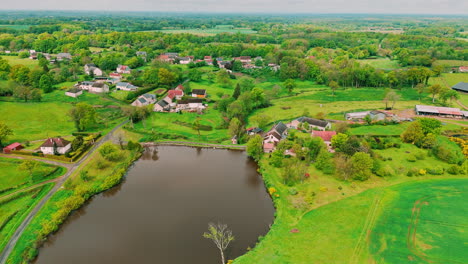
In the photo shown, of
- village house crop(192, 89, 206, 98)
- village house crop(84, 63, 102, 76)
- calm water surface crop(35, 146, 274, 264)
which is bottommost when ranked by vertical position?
calm water surface crop(35, 146, 274, 264)

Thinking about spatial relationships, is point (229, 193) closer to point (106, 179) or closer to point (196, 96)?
point (106, 179)

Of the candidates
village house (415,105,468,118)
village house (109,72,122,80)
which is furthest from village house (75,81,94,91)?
village house (415,105,468,118)

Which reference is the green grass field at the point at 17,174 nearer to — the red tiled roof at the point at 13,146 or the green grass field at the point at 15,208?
the green grass field at the point at 15,208

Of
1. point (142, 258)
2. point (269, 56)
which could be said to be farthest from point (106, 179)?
point (269, 56)

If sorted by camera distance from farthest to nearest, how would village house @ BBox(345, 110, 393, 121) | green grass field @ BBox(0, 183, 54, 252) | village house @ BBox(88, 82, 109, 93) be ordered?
village house @ BBox(88, 82, 109, 93) < village house @ BBox(345, 110, 393, 121) < green grass field @ BBox(0, 183, 54, 252)

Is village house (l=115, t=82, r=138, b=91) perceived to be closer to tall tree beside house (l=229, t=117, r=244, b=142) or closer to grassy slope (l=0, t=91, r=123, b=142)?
grassy slope (l=0, t=91, r=123, b=142)

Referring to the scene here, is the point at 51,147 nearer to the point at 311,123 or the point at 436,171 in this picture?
the point at 311,123

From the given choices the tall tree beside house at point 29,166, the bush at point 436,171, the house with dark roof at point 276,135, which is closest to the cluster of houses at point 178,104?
the house with dark roof at point 276,135
